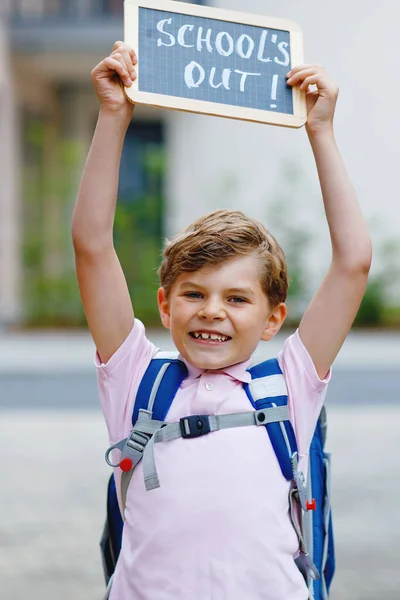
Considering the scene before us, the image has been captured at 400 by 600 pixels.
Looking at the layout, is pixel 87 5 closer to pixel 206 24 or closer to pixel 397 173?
pixel 397 173

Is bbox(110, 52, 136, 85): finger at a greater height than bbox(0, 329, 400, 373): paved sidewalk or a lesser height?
lesser

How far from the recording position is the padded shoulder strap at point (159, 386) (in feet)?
6.91

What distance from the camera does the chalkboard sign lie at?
2084 mm

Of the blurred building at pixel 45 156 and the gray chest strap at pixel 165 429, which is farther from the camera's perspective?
the blurred building at pixel 45 156

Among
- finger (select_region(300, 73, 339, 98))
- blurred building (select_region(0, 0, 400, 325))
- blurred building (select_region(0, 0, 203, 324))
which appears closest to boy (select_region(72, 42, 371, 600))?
finger (select_region(300, 73, 339, 98))

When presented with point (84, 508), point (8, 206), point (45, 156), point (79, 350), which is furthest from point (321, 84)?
point (45, 156)

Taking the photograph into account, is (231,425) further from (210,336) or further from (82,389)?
(82,389)

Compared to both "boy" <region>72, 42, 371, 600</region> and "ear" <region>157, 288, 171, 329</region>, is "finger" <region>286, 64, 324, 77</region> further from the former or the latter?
"ear" <region>157, 288, 171, 329</region>

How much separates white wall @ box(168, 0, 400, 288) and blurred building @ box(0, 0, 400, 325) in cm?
2

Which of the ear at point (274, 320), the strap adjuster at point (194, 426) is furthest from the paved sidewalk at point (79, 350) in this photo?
the strap adjuster at point (194, 426)

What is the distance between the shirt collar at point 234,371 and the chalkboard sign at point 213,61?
53 centimetres

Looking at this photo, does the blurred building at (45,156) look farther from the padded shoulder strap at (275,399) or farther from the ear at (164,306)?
the padded shoulder strap at (275,399)

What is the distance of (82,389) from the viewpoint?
35.1ft

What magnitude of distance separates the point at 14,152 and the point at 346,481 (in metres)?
13.3
